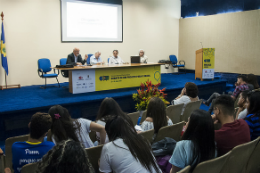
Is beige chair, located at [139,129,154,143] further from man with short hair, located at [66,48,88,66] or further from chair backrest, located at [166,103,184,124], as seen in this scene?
man with short hair, located at [66,48,88,66]

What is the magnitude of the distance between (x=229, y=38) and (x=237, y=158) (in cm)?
771

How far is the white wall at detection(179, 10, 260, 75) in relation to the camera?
8.00 m

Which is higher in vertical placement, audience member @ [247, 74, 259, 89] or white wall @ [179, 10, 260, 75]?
white wall @ [179, 10, 260, 75]

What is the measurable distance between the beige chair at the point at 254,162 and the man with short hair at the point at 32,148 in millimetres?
1744

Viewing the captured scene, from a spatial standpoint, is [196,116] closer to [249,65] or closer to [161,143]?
[161,143]

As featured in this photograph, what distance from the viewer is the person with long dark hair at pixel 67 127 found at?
2.22 metres

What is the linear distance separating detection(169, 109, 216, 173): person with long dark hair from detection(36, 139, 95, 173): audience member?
0.84 meters

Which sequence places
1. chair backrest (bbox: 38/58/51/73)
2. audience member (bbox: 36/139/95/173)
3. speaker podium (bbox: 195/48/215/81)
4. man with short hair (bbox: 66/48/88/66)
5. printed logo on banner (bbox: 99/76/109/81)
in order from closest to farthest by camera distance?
1. audience member (bbox: 36/139/95/173)
2. printed logo on banner (bbox: 99/76/109/81)
3. chair backrest (bbox: 38/58/51/73)
4. man with short hair (bbox: 66/48/88/66)
5. speaker podium (bbox: 195/48/215/81)

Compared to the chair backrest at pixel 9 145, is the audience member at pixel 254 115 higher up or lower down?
higher up

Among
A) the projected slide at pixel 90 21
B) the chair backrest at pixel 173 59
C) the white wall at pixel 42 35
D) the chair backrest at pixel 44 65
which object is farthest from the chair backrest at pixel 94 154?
the chair backrest at pixel 173 59

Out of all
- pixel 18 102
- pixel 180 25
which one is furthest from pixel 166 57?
pixel 18 102

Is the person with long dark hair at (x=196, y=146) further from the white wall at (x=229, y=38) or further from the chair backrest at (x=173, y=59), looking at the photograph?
the chair backrest at (x=173, y=59)

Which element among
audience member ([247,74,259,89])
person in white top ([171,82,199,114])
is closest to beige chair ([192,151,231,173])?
person in white top ([171,82,199,114])

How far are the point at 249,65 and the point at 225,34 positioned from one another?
1453 mm
